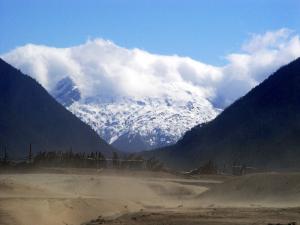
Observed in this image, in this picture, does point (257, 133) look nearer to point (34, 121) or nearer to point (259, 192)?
A: point (34, 121)

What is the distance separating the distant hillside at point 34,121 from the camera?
14275 cm

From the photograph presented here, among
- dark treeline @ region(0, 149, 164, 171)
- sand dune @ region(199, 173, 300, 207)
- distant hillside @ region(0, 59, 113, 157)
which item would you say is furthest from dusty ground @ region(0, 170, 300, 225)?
distant hillside @ region(0, 59, 113, 157)

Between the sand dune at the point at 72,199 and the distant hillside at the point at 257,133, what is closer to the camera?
the sand dune at the point at 72,199

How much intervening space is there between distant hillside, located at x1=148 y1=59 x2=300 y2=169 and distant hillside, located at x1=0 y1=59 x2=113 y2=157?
2503cm

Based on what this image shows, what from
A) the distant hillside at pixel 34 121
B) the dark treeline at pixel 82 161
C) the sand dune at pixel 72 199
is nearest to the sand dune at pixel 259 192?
the sand dune at pixel 72 199

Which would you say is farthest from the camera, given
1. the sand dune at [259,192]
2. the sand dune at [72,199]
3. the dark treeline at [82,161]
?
the dark treeline at [82,161]

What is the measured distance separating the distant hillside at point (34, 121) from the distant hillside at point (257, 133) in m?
25.0

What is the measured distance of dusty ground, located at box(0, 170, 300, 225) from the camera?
29391 mm

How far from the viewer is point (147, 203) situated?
44.3 m

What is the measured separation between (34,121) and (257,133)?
2377 inches

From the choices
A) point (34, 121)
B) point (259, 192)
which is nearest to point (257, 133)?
point (34, 121)

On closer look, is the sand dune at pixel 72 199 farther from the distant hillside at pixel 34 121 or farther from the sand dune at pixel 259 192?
the distant hillside at pixel 34 121

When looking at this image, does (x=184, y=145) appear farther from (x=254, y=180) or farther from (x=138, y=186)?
(x=254, y=180)

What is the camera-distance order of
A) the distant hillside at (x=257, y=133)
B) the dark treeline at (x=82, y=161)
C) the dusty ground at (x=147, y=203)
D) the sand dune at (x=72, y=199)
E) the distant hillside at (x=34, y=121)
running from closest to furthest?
the dusty ground at (x=147, y=203) < the sand dune at (x=72, y=199) < the dark treeline at (x=82, y=161) < the distant hillside at (x=257, y=133) < the distant hillside at (x=34, y=121)
